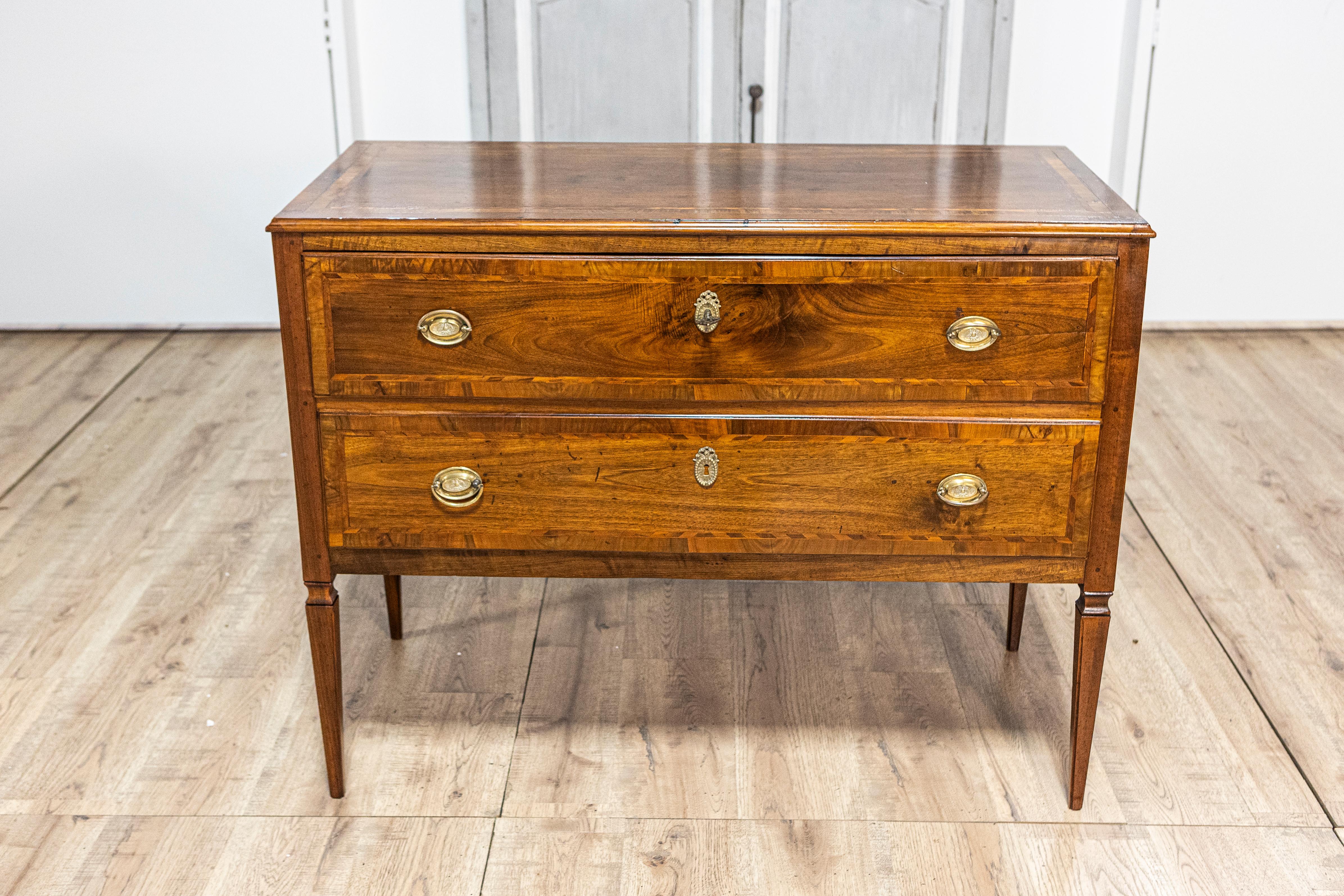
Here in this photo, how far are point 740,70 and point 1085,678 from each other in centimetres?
250

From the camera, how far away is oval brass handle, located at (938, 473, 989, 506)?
181cm

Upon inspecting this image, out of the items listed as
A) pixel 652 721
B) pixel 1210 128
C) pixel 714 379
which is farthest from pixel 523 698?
pixel 1210 128

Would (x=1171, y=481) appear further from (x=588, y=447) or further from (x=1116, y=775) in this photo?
(x=588, y=447)

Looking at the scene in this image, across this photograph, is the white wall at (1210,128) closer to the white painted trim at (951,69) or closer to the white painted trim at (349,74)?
the white painted trim at (951,69)

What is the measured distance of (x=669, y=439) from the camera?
1.81m

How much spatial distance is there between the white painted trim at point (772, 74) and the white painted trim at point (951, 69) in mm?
495

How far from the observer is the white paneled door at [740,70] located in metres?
3.87

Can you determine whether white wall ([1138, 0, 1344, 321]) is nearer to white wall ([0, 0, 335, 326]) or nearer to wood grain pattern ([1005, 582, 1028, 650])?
wood grain pattern ([1005, 582, 1028, 650])

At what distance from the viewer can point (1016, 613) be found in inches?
95.9

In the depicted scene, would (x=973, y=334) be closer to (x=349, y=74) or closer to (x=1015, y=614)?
(x=1015, y=614)

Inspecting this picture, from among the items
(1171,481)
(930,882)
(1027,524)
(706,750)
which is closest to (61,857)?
(706,750)

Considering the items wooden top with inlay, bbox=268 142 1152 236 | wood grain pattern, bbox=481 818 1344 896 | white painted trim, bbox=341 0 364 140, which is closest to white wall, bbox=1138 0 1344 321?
wooden top with inlay, bbox=268 142 1152 236

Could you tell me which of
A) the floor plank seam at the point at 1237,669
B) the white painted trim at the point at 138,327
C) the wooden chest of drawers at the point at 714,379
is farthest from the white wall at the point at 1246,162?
the white painted trim at the point at 138,327

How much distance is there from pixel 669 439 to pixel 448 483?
1.06 ft
